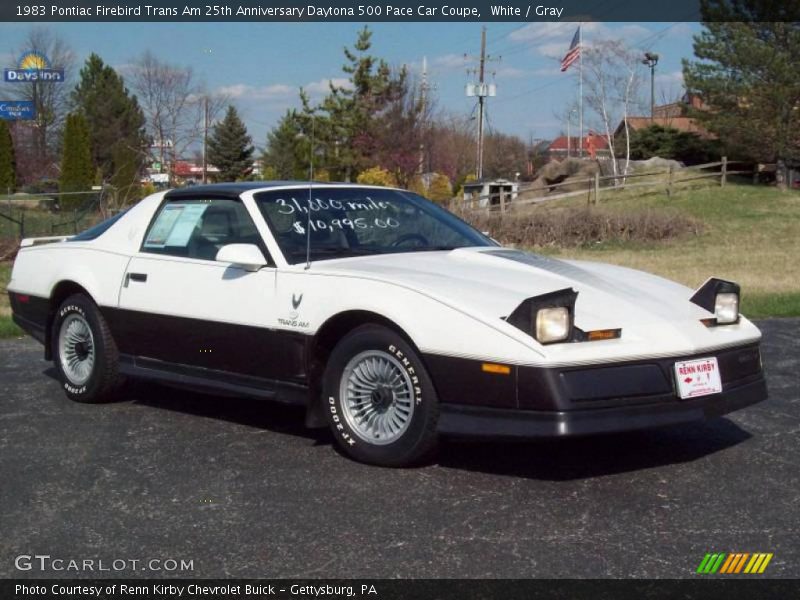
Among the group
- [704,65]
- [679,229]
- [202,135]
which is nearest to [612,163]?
[704,65]

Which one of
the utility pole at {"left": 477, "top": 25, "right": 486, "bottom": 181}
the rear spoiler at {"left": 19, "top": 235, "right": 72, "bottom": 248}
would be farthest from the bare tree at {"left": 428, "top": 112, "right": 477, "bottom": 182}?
the rear spoiler at {"left": 19, "top": 235, "right": 72, "bottom": 248}

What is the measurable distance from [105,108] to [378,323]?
48.8 m

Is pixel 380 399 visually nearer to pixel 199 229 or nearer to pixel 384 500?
pixel 384 500

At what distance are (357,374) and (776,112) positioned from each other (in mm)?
34613

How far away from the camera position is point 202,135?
23250mm

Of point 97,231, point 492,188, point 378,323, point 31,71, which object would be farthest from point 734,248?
point 31,71

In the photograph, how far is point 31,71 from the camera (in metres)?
40.8

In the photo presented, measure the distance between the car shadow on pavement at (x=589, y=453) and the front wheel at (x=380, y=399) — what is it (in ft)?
0.93

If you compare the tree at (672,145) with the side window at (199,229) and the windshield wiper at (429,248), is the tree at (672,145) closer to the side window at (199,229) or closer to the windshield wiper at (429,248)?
the windshield wiper at (429,248)

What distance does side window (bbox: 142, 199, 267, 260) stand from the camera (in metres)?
5.44

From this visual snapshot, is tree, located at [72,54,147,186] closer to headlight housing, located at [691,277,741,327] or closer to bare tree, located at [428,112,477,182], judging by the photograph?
bare tree, located at [428,112,477,182]

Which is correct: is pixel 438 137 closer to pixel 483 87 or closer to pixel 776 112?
pixel 483 87

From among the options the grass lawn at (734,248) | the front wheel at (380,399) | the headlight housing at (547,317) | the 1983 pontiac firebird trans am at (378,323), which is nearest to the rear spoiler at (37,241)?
the 1983 pontiac firebird trans am at (378,323)

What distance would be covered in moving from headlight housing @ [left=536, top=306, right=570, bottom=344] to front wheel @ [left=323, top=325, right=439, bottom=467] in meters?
0.55
